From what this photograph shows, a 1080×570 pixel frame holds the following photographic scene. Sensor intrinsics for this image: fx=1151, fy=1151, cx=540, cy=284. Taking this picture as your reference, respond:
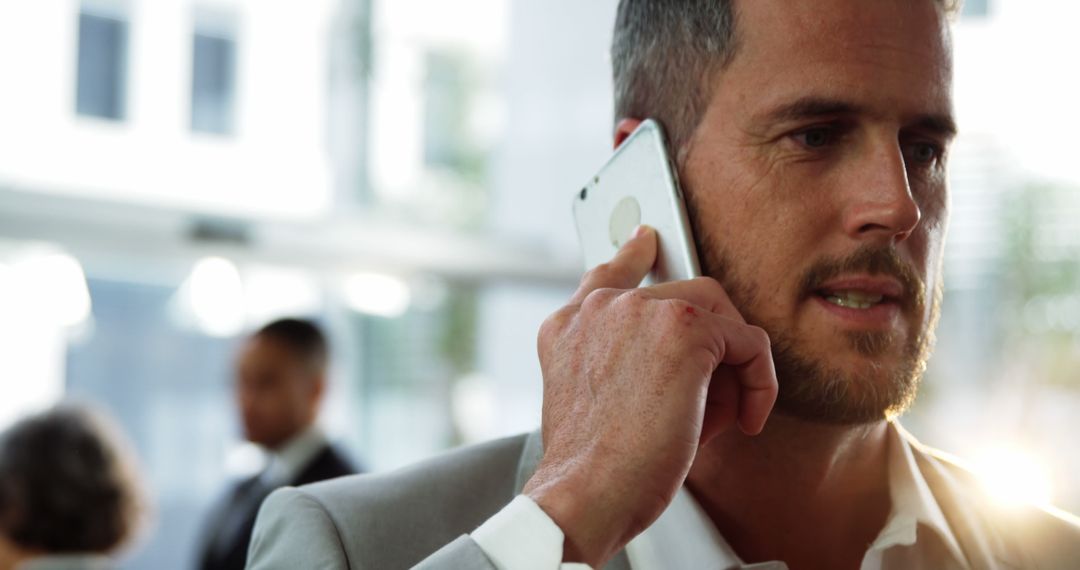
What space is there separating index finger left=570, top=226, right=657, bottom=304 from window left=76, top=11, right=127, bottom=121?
295 cm

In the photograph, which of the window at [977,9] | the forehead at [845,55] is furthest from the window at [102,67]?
the forehead at [845,55]

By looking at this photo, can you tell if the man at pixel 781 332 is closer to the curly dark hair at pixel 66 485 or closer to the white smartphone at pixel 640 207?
the white smartphone at pixel 640 207

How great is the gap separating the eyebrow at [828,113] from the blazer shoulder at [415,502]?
0.49 m

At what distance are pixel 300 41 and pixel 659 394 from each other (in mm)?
3478

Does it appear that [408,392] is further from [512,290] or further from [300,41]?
[300,41]

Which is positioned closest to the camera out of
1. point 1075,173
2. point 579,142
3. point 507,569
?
point 507,569

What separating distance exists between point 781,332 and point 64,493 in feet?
6.71

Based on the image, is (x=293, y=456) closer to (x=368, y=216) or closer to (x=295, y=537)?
(x=368, y=216)

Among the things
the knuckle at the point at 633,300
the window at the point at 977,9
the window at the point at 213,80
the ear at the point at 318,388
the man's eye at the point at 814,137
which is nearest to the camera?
the knuckle at the point at 633,300

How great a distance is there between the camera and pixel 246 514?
3.32 meters

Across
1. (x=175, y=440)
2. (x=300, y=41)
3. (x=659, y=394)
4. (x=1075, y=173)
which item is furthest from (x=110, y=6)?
(x=659, y=394)

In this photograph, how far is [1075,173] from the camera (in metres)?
3.00

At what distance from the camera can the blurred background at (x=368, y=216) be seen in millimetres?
3182

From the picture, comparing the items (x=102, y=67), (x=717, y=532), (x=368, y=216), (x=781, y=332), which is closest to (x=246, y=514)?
(x=368, y=216)
